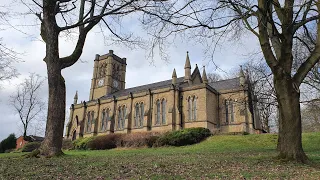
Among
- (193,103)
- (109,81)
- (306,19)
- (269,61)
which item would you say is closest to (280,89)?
(269,61)

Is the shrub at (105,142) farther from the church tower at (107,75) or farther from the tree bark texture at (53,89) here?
the church tower at (107,75)

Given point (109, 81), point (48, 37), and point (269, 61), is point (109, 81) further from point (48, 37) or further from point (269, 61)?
point (269, 61)

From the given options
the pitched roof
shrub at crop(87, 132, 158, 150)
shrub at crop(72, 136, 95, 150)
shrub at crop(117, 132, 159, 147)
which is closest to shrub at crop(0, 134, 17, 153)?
shrub at crop(72, 136, 95, 150)

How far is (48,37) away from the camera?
1129 cm

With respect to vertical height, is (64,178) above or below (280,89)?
below

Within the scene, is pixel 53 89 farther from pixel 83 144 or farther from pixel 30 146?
pixel 30 146

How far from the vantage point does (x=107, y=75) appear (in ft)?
193

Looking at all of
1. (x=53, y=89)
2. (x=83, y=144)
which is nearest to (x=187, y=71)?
(x=83, y=144)

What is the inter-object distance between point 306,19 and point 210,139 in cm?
1976

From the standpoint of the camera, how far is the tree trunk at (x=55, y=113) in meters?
10.4

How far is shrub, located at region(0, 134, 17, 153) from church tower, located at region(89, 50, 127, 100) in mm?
19822

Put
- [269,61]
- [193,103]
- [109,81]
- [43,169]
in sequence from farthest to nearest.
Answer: [109,81] → [193,103] → [269,61] → [43,169]

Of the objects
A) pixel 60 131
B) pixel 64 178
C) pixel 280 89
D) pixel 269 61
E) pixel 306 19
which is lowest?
pixel 64 178

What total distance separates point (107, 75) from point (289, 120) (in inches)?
2067
